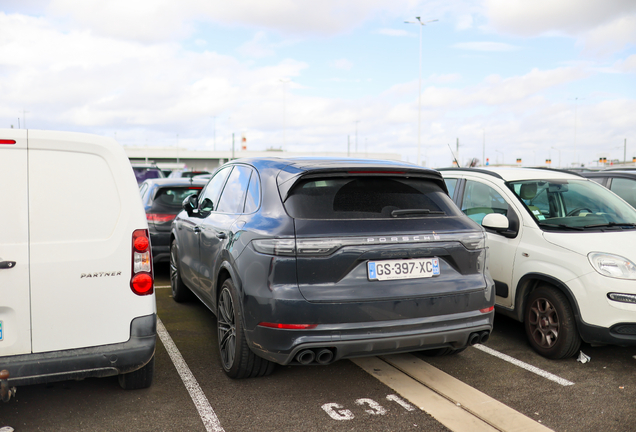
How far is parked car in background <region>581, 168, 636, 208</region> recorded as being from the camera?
7.45 metres

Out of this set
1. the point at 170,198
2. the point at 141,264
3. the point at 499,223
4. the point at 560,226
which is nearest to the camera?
the point at 141,264

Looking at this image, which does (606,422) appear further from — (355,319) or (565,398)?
(355,319)

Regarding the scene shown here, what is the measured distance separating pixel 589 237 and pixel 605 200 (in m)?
1.08

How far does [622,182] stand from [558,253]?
367cm

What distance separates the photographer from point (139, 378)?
13.1 ft

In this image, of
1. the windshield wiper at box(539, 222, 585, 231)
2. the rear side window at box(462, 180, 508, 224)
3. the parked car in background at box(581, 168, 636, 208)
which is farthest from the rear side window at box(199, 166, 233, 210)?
the parked car in background at box(581, 168, 636, 208)

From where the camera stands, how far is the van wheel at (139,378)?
393 cm

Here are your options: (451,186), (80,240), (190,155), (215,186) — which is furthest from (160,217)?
(190,155)

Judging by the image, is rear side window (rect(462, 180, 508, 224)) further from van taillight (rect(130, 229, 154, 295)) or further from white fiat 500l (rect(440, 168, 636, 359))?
van taillight (rect(130, 229, 154, 295))

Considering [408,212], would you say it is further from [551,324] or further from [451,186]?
[451,186]

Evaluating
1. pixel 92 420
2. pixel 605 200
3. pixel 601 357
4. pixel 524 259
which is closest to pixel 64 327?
pixel 92 420

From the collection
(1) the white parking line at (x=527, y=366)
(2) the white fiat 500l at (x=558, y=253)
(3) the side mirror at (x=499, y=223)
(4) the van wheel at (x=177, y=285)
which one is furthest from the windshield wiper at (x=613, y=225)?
(4) the van wheel at (x=177, y=285)

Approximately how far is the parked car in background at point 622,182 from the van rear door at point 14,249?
6938mm

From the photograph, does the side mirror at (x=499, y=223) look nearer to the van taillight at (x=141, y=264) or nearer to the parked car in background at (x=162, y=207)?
the van taillight at (x=141, y=264)
